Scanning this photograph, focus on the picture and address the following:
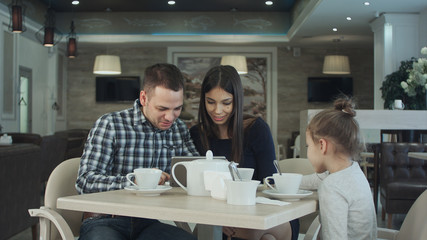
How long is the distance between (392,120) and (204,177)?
4434mm

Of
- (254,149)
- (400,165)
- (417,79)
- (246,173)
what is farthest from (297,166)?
(417,79)

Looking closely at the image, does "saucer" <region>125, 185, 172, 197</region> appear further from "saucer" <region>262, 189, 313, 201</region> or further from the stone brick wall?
the stone brick wall

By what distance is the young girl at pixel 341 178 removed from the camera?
1675 mm

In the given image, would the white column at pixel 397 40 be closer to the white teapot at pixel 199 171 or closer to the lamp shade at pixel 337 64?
the lamp shade at pixel 337 64

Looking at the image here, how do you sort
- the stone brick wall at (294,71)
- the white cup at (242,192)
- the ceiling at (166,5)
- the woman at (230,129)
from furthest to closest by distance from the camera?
the stone brick wall at (294,71), the ceiling at (166,5), the woman at (230,129), the white cup at (242,192)

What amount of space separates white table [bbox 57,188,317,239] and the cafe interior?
22.0ft

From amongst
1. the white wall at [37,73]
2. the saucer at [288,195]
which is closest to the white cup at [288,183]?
the saucer at [288,195]

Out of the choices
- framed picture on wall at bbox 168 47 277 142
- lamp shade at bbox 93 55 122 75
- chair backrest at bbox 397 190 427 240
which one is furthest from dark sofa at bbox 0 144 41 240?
framed picture on wall at bbox 168 47 277 142

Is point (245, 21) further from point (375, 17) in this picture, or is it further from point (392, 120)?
point (392, 120)

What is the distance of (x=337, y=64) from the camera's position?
447 inches

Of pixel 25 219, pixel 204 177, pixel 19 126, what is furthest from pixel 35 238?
pixel 19 126

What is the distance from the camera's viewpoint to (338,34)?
10.7m

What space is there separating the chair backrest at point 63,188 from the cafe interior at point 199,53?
592 centimetres

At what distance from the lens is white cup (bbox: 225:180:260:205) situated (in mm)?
1504
